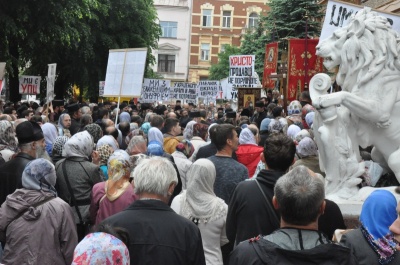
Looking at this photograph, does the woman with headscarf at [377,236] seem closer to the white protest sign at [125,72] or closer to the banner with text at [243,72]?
the white protest sign at [125,72]

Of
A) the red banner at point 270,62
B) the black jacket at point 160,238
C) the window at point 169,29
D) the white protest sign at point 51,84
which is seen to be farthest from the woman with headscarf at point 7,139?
the window at point 169,29

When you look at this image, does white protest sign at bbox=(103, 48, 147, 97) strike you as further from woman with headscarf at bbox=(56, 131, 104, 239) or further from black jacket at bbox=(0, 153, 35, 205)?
black jacket at bbox=(0, 153, 35, 205)

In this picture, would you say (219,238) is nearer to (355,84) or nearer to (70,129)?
(355,84)

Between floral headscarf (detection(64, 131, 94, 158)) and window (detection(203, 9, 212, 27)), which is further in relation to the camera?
window (detection(203, 9, 212, 27))

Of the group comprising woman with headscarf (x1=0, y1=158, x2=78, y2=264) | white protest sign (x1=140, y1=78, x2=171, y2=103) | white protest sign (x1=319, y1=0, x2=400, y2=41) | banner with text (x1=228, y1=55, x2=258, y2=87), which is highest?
white protest sign (x1=319, y1=0, x2=400, y2=41)

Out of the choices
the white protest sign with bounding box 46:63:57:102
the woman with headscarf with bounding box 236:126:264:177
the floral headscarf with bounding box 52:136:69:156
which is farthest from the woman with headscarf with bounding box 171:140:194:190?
the white protest sign with bounding box 46:63:57:102

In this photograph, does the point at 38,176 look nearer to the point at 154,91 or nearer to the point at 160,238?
the point at 160,238

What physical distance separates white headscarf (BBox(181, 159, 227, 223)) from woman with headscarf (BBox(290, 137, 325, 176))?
5.88ft

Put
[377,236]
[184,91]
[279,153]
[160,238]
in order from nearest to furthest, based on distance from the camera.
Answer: [377,236]
[160,238]
[279,153]
[184,91]

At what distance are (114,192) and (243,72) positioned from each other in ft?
63.4

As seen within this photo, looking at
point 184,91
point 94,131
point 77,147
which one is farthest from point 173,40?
point 77,147

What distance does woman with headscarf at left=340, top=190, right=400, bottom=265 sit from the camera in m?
4.29

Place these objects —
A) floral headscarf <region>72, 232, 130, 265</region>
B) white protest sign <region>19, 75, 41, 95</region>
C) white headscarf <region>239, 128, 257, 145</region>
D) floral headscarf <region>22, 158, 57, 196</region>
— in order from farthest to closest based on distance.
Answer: white protest sign <region>19, 75, 41, 95</region> < white headscarf <region>239, 128, 257, 145</region> < floral headscarf <region>22, 158, 57, 196</region> < floral headscarf <region>72, 232, 130, 265</region>

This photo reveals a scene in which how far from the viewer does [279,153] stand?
591 centimetres
